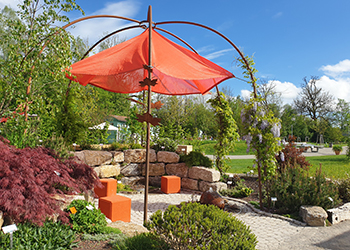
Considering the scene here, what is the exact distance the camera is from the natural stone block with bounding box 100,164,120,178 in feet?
21.9

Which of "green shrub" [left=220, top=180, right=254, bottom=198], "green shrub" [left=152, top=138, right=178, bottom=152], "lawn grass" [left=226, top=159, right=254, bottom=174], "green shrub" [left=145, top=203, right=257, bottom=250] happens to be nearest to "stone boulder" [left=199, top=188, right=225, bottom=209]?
"green shrub" [left=220, top=180, right=254, bottom=198]

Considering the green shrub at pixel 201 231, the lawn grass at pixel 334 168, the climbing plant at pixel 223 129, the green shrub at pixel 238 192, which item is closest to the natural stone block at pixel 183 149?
the climbing plant at pixel 223 129

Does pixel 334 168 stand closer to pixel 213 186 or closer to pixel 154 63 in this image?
pixel 213 186

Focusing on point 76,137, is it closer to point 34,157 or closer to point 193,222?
→ point 34,157

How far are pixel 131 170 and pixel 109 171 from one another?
29.0 inches

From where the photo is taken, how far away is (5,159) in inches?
117

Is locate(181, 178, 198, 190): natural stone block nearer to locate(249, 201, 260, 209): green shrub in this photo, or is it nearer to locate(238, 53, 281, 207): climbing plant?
locate(249, 201, 260, 209): green shrub

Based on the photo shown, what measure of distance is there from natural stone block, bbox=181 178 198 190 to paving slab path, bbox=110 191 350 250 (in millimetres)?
1613

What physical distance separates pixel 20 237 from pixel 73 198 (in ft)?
2.94

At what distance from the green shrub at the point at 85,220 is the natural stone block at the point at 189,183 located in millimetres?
3827

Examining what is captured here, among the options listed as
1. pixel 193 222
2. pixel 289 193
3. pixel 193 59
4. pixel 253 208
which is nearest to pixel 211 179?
pixel 253 208

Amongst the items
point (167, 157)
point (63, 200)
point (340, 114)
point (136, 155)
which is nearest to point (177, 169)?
point (167, 157)

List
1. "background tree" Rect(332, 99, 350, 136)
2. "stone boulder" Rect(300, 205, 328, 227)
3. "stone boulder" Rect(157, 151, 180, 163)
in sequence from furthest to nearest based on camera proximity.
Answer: "background tree" Rect(332, 99, 350, 136) < "stone boulder" Rect(157, 151, 180, 163) < "stone boulder" Rect(300, 205, 328, 227)

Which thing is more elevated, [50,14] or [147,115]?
[50,14]
